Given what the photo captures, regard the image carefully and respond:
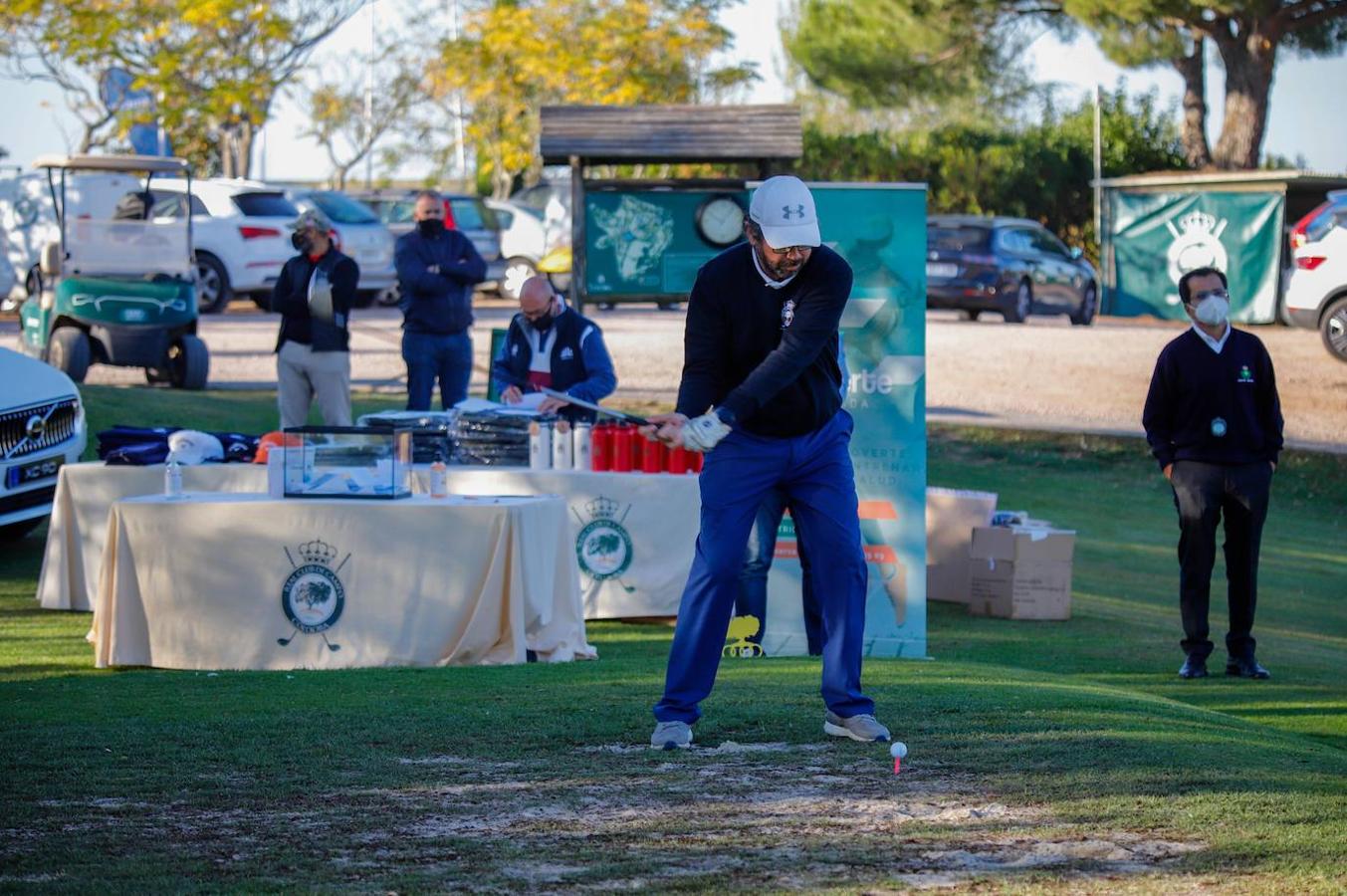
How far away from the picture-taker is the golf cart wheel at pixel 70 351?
18516 millimetres

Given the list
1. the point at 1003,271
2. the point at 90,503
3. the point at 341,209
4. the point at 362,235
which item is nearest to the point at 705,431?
the point at 90,503

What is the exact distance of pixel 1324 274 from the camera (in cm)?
2455

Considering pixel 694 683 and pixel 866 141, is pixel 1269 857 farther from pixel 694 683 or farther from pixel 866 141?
pixel 866 141

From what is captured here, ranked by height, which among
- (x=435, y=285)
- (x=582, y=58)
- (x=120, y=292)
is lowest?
(x=120, y=292)

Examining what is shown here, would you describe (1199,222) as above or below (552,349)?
above

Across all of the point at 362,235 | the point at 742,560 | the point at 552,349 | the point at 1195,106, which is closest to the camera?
the point at 742,560

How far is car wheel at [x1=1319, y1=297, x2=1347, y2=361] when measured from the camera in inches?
965

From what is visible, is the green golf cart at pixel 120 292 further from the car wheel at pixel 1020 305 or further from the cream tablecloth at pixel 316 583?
the car wheel at pixel 1020 305

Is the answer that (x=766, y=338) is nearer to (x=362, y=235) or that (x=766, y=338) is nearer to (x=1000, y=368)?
(x=1000, y=368)

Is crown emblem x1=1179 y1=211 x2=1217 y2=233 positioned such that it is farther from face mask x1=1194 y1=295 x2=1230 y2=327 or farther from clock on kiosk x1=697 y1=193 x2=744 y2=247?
face mask x1=1194 y1=295 x2=1230 y2=327

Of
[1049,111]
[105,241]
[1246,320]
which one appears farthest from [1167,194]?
[1049,111]

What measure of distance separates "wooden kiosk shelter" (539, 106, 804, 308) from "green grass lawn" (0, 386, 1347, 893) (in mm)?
6358

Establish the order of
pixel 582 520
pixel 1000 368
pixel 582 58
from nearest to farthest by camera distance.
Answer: pixel 582 520, pixel 1000 368, pixel 582 58

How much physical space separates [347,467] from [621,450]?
7.22ft
